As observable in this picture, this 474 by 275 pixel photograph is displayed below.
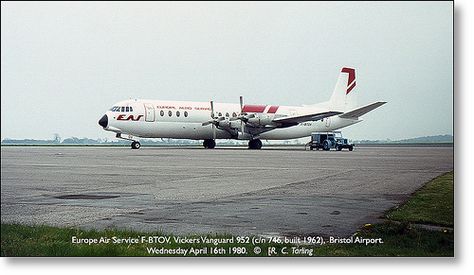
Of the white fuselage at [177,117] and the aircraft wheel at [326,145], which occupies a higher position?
the white fuselage at [177,117]

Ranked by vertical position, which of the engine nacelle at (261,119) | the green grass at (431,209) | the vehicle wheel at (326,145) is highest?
the engine nacelle at (261,119)

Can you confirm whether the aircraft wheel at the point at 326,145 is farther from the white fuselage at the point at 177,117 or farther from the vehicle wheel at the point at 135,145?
the vehicle wheel at the point at 135,145

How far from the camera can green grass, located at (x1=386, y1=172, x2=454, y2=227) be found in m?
8.05

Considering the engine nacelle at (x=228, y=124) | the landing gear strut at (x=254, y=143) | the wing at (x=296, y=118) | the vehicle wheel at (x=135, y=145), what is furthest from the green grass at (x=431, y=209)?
the landing gear strut at (x=254, y=143)

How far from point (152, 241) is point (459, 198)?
439cm

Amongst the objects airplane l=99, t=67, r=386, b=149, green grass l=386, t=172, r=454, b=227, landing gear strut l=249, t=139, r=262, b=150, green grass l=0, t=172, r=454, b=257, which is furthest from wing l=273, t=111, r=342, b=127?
green grass l=0, t=172, r=454, b=257

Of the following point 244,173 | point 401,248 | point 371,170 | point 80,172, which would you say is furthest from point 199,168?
point 401,248

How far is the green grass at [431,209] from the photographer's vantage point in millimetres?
8055

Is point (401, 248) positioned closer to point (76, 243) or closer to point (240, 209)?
point (240, 209)

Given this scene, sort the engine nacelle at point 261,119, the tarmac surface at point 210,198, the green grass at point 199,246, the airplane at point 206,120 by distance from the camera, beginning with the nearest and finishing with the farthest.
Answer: the green grass at point 199,246
the tarmac surface at point 210,198
the airplane at point 206,120
the engine nacelle at point 261,119

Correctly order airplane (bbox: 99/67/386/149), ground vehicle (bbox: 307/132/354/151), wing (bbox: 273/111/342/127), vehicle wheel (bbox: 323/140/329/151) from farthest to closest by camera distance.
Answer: ground vehicle (bbox: 307/132/354/151) < vehicle wheel (bbox: 323/140/329/151) < wing (bbox: 273/111/342/127) < airplane (bbox: 99/67/386/149)

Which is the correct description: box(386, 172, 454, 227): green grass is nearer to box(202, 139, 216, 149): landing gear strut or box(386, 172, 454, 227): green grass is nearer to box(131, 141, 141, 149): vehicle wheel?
box(131, 141, 141, 149): vehicle wheel

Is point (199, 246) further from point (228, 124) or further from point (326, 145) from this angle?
point (326, 145)

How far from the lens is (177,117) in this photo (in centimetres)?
3797
